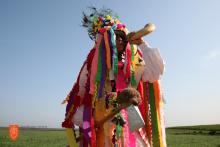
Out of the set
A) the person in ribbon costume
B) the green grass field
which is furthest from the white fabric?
the green grass field

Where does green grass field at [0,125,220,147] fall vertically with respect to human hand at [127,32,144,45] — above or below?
below

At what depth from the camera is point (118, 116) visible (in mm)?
2842

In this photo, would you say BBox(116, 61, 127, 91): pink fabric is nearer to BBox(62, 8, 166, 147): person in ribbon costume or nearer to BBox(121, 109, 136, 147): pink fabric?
BBox(62, 8, 166, 147): person in ribbon costume

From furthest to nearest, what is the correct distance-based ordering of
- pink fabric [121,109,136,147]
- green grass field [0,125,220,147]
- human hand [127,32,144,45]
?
green grass field [0,125,220,147], human hand [127,32,144,45], pink fabric [121,109,136,147]

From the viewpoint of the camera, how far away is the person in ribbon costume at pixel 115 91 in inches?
114

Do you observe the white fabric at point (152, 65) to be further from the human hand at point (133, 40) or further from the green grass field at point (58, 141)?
the green grass field at point (58, 141)

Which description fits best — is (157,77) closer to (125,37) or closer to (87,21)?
(125,37)

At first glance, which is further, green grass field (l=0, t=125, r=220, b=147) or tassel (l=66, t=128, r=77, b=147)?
green grass field (l=0, t=125, r=220, b=147)

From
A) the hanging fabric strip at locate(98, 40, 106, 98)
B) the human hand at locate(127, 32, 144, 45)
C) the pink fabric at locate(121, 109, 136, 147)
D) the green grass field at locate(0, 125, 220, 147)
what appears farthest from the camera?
the green grass field at locate(0, 125, 220, 147)

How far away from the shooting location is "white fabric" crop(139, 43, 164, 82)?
9.89ft

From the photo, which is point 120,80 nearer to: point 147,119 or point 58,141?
point 147,119

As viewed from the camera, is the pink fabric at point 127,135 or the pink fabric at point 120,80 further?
the pink fabric at point 120,80

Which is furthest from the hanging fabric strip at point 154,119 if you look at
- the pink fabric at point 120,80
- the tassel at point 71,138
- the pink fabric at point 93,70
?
the tassel at point 71,138

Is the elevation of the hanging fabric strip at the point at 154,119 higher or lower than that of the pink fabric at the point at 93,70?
lower
